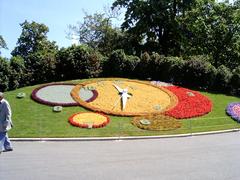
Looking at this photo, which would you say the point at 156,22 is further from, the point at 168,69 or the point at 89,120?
the point at 89,120

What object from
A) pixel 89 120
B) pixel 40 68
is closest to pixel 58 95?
pixel 89 120

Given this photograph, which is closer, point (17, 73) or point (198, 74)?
point (17, 73)

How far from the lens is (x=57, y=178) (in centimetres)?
1207

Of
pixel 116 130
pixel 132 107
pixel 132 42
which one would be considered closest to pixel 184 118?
pixel 132 107

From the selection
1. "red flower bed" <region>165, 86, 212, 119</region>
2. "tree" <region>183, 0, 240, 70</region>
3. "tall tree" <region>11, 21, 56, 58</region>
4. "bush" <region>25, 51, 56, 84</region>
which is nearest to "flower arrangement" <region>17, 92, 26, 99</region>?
"bush" <region>25, 51, 56, 84</region>

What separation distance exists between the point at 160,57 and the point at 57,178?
2580cm

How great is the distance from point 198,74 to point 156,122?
501 inches

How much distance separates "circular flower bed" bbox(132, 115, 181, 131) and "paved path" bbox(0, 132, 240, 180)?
3.41m

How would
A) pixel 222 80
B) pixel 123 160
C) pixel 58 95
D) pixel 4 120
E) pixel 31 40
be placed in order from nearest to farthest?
pixel 4 120
pixel 123 160
pixel 58 95
pixel 222 80
pixel 31 40

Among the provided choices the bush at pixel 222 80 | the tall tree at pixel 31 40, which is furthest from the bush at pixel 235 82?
the tall tree at pixel 31 40

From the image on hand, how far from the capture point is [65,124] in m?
22.3

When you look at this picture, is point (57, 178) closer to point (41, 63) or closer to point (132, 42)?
point (41, 63)

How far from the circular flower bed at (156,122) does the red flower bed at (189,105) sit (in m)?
1.21

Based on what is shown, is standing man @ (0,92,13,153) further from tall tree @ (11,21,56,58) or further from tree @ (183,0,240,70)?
tall tree @ (11,21,56,58)
